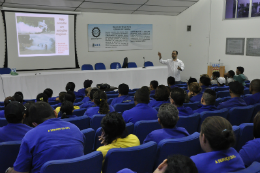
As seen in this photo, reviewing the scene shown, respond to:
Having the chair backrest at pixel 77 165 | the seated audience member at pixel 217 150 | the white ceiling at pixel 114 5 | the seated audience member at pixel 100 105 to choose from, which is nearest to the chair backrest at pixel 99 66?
the white ceiling at pixel 114 5

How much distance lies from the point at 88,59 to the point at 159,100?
21.8 feet

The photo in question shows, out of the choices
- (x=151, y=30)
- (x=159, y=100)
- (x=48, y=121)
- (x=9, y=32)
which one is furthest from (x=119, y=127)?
(x=151, y=30)

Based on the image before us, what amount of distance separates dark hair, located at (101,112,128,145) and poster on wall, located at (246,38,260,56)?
25.4 feet

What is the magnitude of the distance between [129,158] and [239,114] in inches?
86.5

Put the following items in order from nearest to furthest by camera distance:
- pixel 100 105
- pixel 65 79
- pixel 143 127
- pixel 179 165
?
pixel 179 165 < pixel 143 127 < pixel 100 105 < pixel 65 79

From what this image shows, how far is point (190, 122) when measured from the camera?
299 centimetres

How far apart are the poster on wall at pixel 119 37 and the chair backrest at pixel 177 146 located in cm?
833

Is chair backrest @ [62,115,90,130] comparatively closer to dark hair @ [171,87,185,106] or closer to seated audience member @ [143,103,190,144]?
seated audience member @ [143,103,190,144]

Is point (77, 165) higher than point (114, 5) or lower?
lower

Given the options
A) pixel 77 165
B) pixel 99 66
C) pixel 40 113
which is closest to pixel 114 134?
pixel 77 165

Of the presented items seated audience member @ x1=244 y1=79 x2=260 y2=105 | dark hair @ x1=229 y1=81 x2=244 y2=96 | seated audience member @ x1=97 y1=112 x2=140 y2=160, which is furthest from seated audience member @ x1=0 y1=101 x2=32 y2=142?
seated audience member @ x1=244 y1=79 x2=260 y2=105

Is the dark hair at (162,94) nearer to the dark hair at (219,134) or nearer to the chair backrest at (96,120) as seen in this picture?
the chair backrest at (96,120)

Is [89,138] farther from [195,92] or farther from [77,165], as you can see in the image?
[195,92]

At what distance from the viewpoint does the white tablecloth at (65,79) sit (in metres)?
6.66
